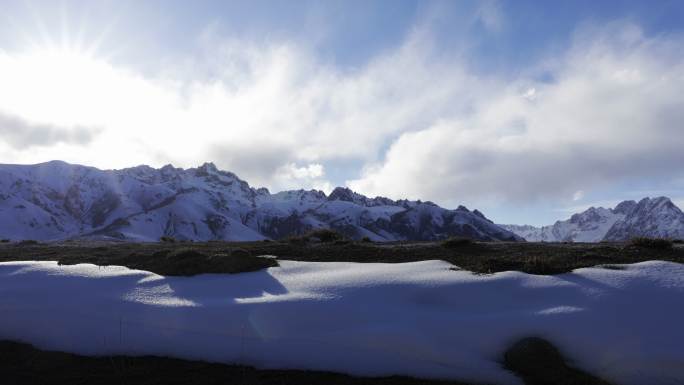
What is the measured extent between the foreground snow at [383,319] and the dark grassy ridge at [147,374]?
270mm

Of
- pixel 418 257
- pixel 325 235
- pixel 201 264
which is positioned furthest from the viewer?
pixel 325 235

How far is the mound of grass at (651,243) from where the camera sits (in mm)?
14625

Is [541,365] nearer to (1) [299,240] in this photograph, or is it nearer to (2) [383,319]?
(2) [383,319]

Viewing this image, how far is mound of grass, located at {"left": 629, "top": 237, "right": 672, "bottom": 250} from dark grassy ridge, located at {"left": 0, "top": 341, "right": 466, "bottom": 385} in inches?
410

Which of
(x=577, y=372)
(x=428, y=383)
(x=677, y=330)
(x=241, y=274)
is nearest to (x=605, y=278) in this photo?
(x=677, y=330)

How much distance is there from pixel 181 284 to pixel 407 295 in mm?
6703

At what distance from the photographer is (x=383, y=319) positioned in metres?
10.0

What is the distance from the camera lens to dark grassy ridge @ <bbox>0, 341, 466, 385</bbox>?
8.52 m

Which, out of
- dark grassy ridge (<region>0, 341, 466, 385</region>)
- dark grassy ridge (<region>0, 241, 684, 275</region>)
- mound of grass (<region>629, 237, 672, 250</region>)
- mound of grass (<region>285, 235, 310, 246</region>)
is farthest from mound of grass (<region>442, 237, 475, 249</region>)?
dark grassy ridge (<region>0, 341, 466, 385</region>)

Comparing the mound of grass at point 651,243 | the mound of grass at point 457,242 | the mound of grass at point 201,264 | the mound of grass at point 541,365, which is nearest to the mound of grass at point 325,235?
the mound of grass at point 201,264

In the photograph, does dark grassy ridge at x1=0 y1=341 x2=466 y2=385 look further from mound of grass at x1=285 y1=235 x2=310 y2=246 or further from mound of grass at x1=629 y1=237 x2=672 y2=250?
mound of grass at x1=285 y1=235 x2=310 y2=246

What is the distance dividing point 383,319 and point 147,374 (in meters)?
4.89

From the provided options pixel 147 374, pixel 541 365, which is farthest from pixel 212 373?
pixel 541 365

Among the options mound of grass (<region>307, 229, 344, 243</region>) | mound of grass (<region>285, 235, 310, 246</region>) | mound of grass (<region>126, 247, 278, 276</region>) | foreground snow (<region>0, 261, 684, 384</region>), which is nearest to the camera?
foreground snow (<region>0, 261, 684, 384</region>)
